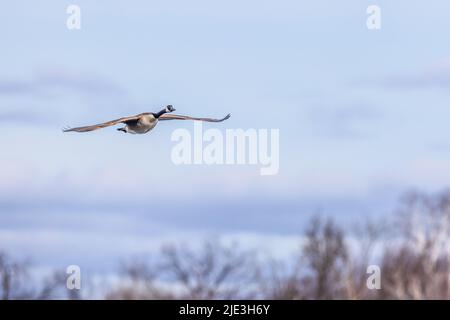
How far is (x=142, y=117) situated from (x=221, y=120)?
1238 millimetres

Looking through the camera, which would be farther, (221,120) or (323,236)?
(323,236)

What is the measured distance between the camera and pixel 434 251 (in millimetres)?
50375

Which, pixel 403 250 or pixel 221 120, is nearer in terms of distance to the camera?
Result: pixel 221 120

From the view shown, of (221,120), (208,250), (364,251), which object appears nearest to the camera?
(221,120)

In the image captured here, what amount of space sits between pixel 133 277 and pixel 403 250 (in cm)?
1121

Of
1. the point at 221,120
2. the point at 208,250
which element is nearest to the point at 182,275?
the point at 208,250

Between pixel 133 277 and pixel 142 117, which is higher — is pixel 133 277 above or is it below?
below

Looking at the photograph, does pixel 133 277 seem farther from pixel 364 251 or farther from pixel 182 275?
pixel 364 251

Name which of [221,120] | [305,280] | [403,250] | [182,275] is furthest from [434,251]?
[221,120]
